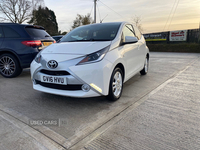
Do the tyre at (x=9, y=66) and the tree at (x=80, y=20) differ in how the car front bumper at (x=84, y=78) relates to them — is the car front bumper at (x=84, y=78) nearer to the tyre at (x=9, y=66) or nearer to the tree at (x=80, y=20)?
the tyre at (x=9, y=66)

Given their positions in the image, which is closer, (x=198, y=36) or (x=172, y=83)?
(x=172, y=83)

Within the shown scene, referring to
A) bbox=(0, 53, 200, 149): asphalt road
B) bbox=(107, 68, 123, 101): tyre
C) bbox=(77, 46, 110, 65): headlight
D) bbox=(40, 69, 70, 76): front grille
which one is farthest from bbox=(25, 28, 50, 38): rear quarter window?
bbox=(107, 68, 123, 101): tyre

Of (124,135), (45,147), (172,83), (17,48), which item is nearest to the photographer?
(45,147)

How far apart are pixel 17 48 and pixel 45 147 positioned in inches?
145

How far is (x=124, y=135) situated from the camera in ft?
6.64

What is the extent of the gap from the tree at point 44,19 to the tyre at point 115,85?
36.0m

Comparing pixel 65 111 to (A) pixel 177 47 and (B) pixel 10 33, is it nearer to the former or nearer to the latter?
(B) pixel 10 33

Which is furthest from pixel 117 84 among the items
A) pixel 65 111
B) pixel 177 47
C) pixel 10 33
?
pixel 177 47

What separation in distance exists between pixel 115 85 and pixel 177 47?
14.4 m

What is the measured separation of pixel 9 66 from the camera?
4785 millimetres

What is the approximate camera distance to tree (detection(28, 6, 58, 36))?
35525 mm

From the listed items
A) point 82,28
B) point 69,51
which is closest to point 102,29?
point 82,28

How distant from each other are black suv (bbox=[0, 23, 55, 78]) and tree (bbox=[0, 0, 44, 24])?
31.1m

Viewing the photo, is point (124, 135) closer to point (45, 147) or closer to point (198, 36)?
point (45, 147)
